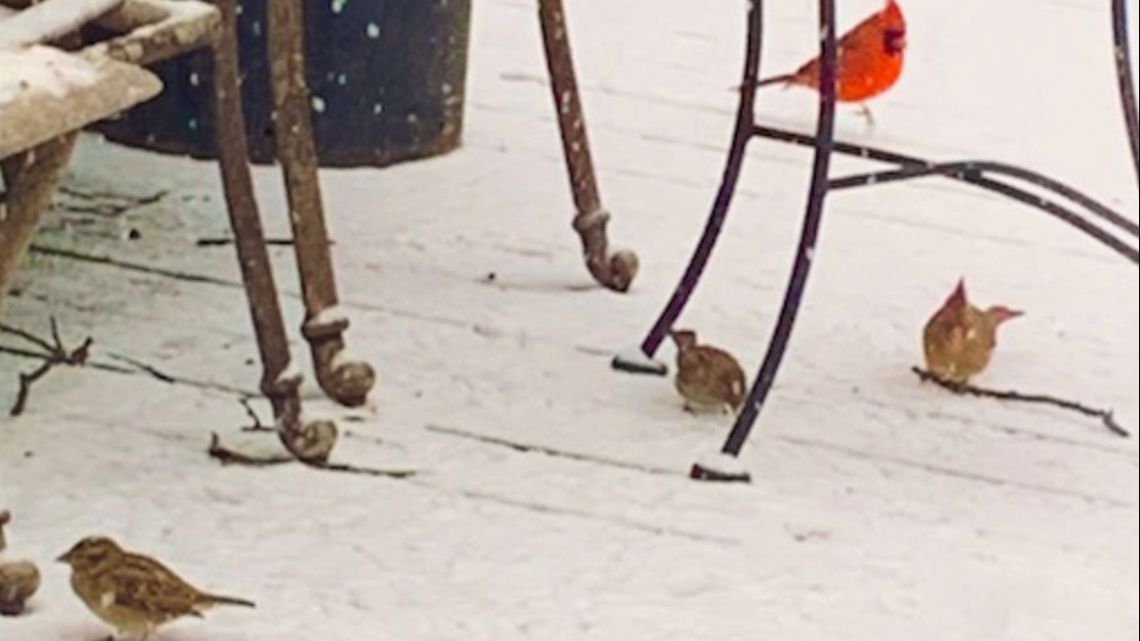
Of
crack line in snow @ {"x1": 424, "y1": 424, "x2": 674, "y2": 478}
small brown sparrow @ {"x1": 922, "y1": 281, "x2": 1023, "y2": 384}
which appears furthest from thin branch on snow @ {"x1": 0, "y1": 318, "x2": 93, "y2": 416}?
small brown sparrow @ {"x1": 922, "y1": 281, "x2": 1023, "y2": 384}

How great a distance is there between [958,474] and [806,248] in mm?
205

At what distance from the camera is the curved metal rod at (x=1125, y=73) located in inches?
75.4

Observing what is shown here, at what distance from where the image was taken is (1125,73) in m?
1.93

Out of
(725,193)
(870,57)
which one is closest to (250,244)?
(725,193)

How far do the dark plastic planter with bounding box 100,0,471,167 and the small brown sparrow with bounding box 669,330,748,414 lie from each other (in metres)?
0.61

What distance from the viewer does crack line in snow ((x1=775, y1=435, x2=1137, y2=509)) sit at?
1.90m

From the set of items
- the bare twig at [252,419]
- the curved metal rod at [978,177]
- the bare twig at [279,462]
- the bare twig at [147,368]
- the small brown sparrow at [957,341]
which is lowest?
the bare twig at [147,368]

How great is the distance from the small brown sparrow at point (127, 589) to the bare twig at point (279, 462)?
0.90ft

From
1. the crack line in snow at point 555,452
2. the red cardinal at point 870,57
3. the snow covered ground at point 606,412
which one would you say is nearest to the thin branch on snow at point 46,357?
the snow covered ground at point 606,412

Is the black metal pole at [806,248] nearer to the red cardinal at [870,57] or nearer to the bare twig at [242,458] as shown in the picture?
the bare twig at [242,458]

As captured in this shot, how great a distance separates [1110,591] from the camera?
172cm

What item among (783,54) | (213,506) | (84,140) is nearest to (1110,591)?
(213,506)

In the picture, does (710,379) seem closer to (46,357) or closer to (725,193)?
(725,193)

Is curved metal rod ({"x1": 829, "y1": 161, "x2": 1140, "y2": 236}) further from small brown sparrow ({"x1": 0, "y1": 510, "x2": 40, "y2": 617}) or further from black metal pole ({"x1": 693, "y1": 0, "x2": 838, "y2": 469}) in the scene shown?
small brown sparrow ({"x1": 0, "y1": 510, "x2": 40, "y2": 617})
